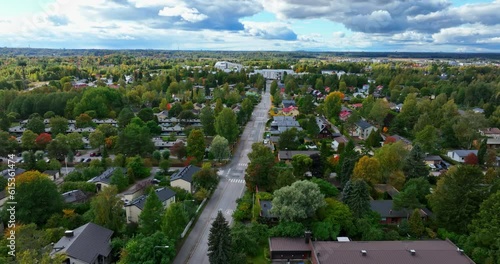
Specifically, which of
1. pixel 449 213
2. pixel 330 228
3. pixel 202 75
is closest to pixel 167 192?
pixel 330 228

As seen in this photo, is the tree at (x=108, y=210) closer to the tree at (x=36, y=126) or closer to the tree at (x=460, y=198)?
the tree at (x=460, y=198)

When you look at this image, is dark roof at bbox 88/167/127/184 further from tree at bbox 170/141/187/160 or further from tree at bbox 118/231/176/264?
tree at bbox 118/231/176/264

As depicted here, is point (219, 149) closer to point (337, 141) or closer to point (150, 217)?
point (150, 217)

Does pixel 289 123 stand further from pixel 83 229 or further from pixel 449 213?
pixel 83 229

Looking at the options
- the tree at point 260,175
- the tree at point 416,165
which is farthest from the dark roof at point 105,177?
the tree at point 416,165

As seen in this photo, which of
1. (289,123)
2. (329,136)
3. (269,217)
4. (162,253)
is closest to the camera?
(162,253)

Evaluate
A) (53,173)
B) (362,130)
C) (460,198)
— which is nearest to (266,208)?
(460,198)

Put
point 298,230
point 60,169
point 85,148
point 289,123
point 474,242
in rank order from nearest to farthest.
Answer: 1. point 474,242
2. point 298,230
3. point 60,169
4. point 85,148
5. point 289,123

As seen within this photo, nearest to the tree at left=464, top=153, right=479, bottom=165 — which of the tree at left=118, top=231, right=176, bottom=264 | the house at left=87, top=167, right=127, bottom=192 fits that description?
the tree at left=118, top=231, right=176, bottom=264
